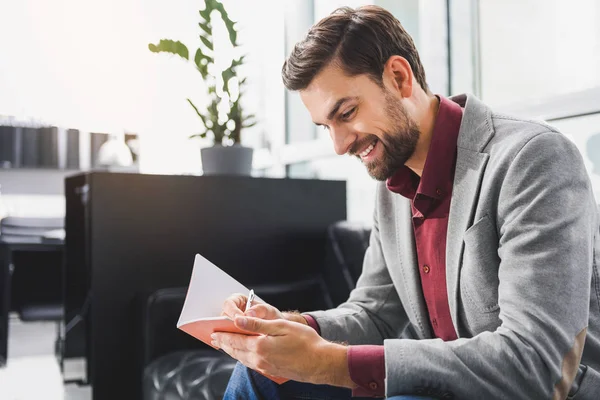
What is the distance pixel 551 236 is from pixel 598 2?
1008 millimetres

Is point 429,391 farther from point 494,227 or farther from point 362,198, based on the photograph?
point 362,198

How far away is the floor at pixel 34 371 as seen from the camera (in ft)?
8.13

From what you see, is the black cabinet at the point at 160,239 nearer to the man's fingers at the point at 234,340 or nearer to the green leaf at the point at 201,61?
the green leaf at the point at 201,61

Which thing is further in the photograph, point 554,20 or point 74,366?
point 74,366

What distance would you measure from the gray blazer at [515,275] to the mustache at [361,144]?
18cm

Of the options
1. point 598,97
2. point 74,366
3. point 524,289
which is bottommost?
point 74,366

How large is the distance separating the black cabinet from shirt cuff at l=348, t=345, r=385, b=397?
4.44 ft

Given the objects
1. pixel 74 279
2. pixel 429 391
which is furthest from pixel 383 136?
pixel 74 279

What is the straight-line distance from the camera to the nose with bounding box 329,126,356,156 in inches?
45.6

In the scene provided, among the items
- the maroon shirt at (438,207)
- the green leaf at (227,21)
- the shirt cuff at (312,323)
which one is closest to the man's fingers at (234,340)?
the shirt cuff at (312,323)

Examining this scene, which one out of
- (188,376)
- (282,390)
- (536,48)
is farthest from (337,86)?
(188,376)

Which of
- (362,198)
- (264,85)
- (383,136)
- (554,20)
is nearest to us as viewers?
(383,136)

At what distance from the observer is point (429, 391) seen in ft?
2.70

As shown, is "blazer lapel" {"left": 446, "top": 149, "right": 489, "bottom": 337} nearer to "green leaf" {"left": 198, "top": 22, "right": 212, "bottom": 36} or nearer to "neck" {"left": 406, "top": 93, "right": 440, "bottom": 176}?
"neck" {"left": 406, "top": 93, "right": 440, "bottom": 176}
